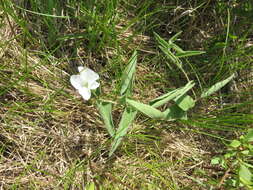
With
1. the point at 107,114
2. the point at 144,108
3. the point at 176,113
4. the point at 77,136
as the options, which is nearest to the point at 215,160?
the point at 176,113

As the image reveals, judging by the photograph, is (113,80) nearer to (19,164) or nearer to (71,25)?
(71,25)

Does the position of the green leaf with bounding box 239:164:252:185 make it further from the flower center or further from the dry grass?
the flower center

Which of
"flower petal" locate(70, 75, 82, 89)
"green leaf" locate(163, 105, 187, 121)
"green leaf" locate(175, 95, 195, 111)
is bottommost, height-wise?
"green leaf" locate(163, 105, 187, 121)

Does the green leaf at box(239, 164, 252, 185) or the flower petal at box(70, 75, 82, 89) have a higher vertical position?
the flower petal at box(70, 75, 82, 89)

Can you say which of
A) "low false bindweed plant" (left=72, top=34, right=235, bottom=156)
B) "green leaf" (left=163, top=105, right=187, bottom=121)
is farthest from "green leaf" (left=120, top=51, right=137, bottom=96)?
"green leaf" (left=163, top=105, right=187, bottom=121)

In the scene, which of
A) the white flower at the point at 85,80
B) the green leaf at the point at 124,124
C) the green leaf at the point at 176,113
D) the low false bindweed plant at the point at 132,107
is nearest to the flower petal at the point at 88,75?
the white flower at the point at 85,80

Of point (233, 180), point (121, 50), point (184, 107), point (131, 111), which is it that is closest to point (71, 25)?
point (121, 50)
